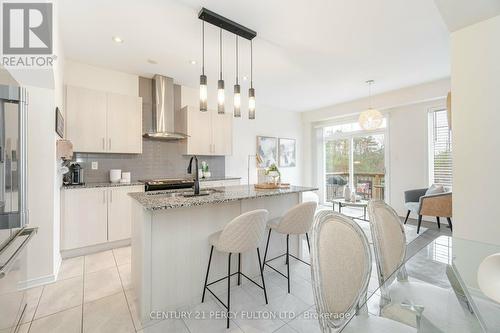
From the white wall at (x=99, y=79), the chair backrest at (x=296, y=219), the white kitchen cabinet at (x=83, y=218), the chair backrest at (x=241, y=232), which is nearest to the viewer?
the chair backrest at (x=241, y=232)

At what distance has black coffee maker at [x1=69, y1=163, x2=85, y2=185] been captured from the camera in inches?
123

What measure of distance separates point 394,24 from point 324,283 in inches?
111

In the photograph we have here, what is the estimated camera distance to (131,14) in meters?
2.27

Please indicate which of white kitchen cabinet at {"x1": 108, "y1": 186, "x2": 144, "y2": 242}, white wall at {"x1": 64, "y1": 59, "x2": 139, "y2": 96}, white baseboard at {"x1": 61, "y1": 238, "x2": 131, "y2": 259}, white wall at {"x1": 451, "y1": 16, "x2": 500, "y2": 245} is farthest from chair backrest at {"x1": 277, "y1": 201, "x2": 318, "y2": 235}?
white wall at {"x1": 64, "y1": 59, "x2": 139, "y2": 96}

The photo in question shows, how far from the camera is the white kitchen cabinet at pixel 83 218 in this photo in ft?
9.30

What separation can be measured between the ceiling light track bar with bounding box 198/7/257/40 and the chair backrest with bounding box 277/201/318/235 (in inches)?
77.0

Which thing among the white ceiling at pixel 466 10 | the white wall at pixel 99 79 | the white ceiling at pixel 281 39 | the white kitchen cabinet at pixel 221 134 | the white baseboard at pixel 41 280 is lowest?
the white baseboard at pixel 41 280

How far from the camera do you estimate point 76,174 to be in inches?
123

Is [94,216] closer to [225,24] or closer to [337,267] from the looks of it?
[225,24]

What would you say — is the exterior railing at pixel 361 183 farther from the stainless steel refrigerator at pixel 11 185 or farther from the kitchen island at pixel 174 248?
the stainless steel refrigerator at pixel 11 185

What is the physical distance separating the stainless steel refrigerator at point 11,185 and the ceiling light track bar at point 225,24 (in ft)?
5.39

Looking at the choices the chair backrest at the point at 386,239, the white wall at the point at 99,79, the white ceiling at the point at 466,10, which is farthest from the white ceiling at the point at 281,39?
the chair backrest at the point at 386,239

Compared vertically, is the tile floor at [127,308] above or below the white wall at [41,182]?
below

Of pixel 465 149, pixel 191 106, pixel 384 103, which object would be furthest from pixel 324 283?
pixel 384 103
